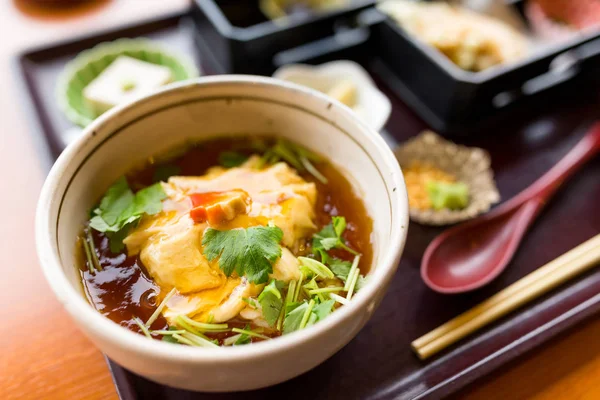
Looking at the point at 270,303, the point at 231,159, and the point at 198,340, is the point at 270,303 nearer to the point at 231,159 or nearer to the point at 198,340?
the point at 198,340

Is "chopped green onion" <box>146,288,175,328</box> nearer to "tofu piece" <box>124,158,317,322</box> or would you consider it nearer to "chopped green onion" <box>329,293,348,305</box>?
"tofu piece" <box>124,158,317,322</box>

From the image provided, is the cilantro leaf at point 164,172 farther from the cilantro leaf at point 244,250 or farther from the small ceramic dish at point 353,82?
the small ceramic dish at point 353,82

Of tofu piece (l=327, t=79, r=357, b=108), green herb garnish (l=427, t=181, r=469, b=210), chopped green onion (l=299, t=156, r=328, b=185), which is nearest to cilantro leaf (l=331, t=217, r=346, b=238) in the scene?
chopped green onion (l=299, t=156, r=328, b=185)

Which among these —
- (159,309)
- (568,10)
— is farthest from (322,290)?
(568,10)

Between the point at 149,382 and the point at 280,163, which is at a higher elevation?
the point at 280,163

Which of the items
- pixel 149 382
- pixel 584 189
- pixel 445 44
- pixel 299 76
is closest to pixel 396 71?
pixel 445 44

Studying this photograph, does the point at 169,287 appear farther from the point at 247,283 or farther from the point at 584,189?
the point at 584,189
